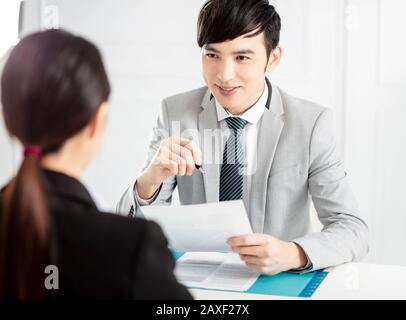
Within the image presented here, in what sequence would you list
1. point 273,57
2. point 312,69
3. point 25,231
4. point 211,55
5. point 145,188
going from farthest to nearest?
point 312,69 → point 273,57 → point 211,55 → point 145,188 → point 25,231

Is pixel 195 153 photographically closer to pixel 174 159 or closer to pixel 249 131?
pixel 174 159

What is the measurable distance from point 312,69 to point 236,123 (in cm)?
108

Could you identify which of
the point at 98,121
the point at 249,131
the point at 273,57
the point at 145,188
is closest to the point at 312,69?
the point at 273,57

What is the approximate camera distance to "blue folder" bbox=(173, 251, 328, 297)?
1.16m

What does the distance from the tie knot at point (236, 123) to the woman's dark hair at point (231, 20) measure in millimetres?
218

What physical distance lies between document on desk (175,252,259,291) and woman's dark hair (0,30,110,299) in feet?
1.79

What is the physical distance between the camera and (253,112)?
1641mm

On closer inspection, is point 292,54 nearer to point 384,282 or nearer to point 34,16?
point 34,16

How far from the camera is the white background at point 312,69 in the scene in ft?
8.40

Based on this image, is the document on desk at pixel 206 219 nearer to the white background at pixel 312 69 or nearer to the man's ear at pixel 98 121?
the man's ear at pixel 98 121

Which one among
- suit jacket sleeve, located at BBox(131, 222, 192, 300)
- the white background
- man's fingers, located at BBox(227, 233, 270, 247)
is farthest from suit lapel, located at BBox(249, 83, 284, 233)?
the white background

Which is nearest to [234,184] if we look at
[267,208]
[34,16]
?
[267,208]

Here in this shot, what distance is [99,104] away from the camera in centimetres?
71

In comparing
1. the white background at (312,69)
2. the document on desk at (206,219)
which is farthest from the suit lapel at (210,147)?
the white background at (312,69)
